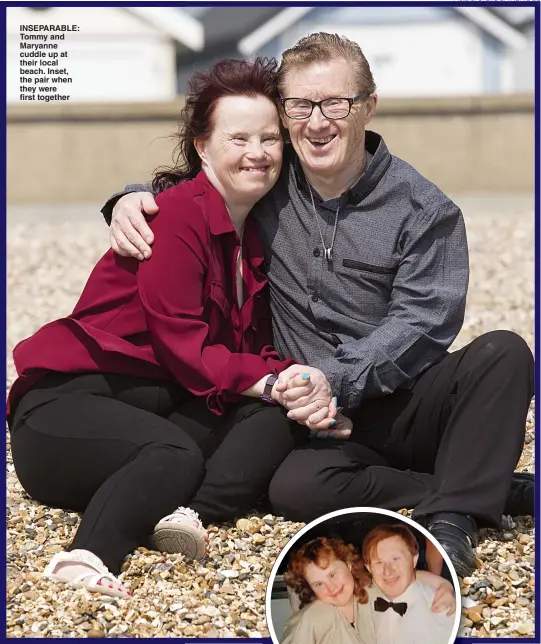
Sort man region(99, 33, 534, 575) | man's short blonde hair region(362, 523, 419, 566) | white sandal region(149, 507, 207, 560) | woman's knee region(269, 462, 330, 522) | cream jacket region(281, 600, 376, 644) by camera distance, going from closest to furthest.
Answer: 1. cream jacket region(281, 600, 376, 644)
2. man's short blonde hair region(362, 523, 419, 566)
3. white sandal region(149, 507, 207, 560)
4. man region(99, 33, 534, 575)
5. woman's knee region(269, 462, 330, 522)

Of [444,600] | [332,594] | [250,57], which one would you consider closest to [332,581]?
[332,594]

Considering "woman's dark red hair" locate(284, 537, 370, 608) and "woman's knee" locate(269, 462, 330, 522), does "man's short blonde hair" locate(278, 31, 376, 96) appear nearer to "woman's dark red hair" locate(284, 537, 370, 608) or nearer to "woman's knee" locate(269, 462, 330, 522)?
"woman's knee" locate(269, 462, 330, 522)

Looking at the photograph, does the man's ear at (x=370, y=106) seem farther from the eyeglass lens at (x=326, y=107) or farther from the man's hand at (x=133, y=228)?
the man's hand at (x=133, y=228)

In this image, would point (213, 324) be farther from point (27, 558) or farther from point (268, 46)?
point (268, 46)

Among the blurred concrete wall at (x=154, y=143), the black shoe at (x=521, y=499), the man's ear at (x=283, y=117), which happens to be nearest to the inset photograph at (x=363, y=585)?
the black shoe at (x=521, y=499)

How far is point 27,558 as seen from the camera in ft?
10.9

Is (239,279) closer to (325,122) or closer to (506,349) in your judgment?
(325,122)

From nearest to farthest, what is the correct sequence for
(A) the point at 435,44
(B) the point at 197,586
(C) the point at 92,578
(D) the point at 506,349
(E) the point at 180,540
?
1. (C) the point at 92,578
2. (B) the point at 197,586
3. (E) the point at 180,540
4. (D) the point at 506,349
5. (A) the point at 435,44

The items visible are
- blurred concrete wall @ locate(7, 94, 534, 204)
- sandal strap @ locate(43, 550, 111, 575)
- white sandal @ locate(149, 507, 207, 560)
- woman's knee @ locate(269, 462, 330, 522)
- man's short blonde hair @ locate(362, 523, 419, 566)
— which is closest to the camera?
man's short blonde hair @ locate(362, 523, 419, 566)

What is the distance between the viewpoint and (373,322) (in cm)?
359

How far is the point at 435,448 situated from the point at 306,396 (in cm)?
51

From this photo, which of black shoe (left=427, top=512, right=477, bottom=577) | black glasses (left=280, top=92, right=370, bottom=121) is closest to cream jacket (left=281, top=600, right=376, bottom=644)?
black shoe (left=427, top=512, right=477, bottom=577)

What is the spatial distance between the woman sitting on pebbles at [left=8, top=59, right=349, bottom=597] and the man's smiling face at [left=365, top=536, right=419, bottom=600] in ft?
1.90

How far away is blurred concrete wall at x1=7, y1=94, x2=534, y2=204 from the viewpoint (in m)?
12.9
